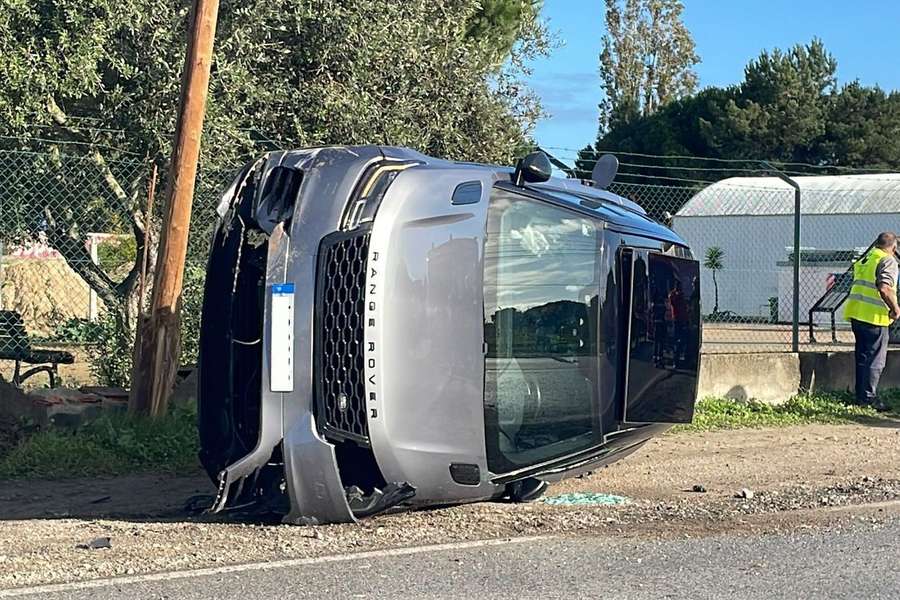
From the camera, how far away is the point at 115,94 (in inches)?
433

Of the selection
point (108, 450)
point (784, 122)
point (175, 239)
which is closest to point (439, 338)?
point (175, 239)

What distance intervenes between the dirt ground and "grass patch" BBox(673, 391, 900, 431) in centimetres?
149

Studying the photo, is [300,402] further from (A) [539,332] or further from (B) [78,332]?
(B) [78,332]

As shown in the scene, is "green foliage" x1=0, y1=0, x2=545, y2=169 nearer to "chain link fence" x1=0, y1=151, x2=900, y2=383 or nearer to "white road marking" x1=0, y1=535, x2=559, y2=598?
"chain link fence" x1=0, y1=151, x2=900, y2=383

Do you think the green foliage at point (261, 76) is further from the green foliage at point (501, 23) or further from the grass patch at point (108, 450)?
the grass patch at point (108, 450)

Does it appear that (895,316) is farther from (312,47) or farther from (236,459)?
(236,459)

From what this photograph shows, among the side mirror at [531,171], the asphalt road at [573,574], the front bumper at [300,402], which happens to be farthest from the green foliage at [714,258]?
the front bumper at [300,402]

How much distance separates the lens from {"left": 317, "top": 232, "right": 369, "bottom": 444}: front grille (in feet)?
20.9

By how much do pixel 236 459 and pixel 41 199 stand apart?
514cm

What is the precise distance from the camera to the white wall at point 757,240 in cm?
2634

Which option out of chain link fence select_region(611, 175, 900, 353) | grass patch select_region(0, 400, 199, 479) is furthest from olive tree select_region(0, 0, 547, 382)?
chain link fence select_region(611, 175, 900, 353)

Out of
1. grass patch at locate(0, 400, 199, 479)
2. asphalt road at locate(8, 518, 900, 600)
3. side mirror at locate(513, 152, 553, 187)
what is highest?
side mirror at locate(513, 152, 553, 187)

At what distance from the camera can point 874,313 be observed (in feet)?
40.2

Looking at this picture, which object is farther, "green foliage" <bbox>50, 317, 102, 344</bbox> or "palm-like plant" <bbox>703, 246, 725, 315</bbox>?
"palm-like plant" <bbox>703, 246, 725, 315</bbox>
